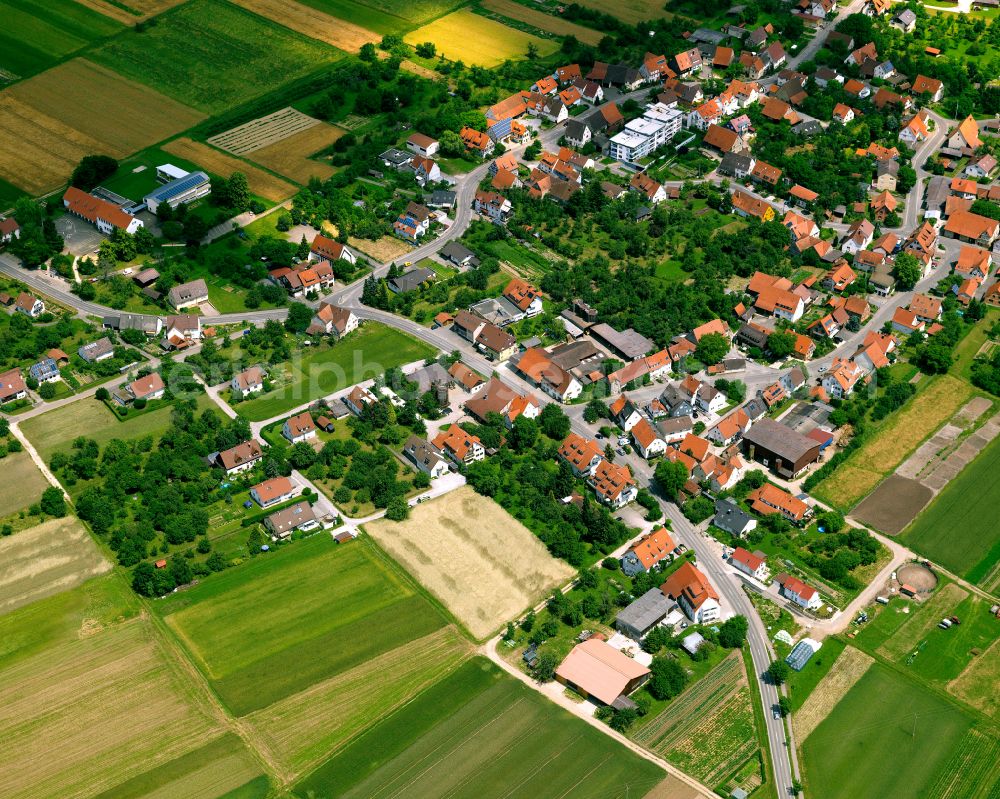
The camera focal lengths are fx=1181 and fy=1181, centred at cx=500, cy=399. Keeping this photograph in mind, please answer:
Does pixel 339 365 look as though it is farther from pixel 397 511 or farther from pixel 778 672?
pixel 778 672

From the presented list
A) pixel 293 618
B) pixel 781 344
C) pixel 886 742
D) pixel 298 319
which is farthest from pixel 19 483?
pixel 886 742

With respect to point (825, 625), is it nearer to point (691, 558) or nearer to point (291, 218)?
point (691, 558)

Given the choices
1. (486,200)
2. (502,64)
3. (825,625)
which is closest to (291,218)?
(486,200)

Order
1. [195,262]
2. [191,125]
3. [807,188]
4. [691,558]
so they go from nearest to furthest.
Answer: [691,558], [195,262], [807,188], [191,125]

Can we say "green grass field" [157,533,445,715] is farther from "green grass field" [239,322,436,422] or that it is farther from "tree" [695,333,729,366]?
"tree" [695,333,729,366]

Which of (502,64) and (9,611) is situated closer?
(9,611)

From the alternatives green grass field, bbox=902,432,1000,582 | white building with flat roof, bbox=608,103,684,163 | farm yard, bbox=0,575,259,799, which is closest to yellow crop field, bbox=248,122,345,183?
white building with flat roof, bbox=608,103,684,163

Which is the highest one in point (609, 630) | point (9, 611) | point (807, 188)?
point (807, 188)
